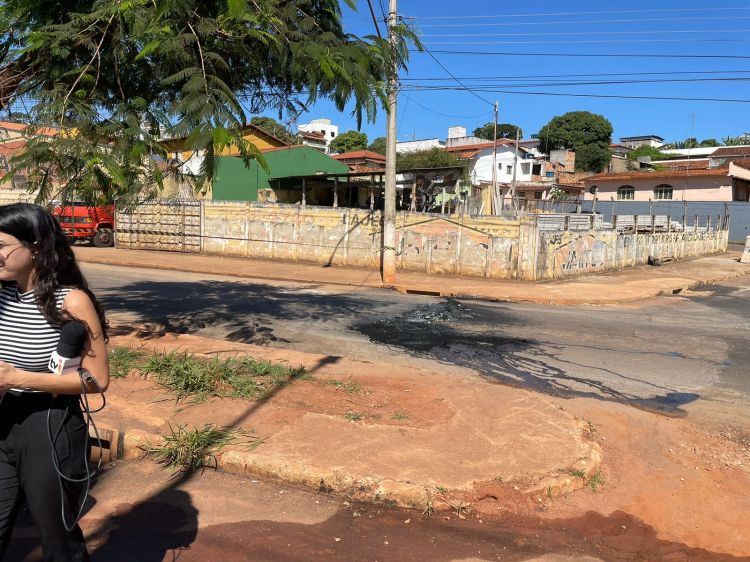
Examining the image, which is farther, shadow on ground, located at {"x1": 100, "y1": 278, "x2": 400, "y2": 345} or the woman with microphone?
shadow on ground, located at {"x1": 100, "y1": 278, "x2": 400, "y2": 345}

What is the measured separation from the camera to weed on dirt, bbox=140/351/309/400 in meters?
5.85

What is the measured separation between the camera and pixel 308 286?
16.0m

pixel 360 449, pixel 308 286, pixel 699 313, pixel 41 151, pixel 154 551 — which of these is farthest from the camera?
pixel 308 286

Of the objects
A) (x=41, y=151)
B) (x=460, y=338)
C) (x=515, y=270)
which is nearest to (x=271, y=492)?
(x=41, y=151)

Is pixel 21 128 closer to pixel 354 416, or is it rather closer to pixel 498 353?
pixel 354 416

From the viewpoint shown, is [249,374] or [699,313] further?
[699,313]

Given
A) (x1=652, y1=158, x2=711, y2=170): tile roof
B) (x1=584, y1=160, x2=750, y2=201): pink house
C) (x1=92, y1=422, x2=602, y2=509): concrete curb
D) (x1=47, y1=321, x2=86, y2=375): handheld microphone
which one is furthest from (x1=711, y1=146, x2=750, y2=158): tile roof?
(x1=47, y1=321, x2=86, y2=375): handheld microphone

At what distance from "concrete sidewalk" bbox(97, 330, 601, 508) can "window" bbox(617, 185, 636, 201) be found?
44598mm

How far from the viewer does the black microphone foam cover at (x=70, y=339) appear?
231 cm

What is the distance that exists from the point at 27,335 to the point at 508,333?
8.62 metres

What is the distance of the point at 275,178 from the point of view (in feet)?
89.9

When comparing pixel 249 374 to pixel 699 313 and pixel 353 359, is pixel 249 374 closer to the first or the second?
pixel 353 359

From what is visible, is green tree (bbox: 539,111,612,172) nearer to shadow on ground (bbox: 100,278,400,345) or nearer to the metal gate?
the metal gate

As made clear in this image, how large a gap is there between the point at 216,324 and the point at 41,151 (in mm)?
5193
